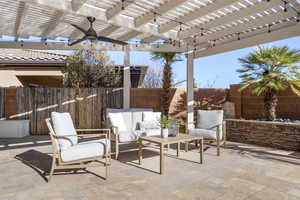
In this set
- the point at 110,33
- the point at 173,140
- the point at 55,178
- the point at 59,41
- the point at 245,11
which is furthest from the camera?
the point at 59,41

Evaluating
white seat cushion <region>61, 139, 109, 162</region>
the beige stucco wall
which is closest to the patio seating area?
white seat cushion <region>61, 139, 109, 162</region>

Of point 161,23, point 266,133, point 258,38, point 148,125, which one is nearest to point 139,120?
point 148,125

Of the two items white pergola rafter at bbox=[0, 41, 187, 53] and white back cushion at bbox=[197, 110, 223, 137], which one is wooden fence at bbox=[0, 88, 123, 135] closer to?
white pergola rafter at bbox=[0, 41, 187, 53]

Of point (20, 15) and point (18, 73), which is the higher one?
point (20, 15)

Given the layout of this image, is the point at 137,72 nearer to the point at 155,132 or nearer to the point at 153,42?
the point at 153,42

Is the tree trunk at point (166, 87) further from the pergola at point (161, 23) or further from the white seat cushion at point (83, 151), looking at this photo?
the white seat cushion at point (83, 151)

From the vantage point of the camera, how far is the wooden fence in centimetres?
729

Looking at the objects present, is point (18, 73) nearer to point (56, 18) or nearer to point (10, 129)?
point (10, 129)

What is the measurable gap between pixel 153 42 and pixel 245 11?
2808 mm

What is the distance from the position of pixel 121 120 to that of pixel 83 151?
1.82 metres

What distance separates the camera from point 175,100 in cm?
820

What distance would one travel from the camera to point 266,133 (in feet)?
18.0

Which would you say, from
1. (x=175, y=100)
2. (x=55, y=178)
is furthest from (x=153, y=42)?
(x=55, y=178)

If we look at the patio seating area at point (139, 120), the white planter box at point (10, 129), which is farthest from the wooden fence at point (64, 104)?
the white planter box at point (10, 129)
